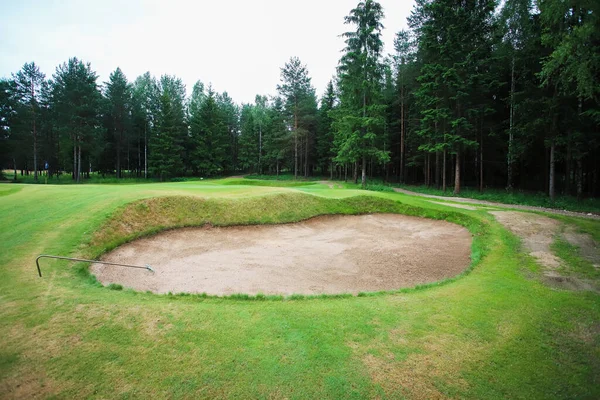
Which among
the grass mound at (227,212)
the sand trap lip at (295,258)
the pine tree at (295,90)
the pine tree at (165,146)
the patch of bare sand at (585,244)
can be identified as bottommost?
the sand trap lip at (295,258)

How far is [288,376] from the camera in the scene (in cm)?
319

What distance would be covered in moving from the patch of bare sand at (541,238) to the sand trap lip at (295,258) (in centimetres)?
176

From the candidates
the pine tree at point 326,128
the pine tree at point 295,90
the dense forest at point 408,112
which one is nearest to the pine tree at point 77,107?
the dense forest at point 408,112

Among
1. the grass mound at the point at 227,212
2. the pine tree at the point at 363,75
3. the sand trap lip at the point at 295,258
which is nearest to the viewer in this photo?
the sand trap lip at the point at 295,258

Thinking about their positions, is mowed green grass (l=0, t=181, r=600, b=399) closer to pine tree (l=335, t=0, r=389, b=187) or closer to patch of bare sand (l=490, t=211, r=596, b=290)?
patch of bare sand (l=490, t=211, r=596, b=290)

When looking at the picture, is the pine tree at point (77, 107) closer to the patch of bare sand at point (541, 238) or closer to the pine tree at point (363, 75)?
the pine tree at point (363, 75)

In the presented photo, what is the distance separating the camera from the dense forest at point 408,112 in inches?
737

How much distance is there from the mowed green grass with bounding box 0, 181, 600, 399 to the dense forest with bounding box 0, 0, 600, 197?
1035 centimetres

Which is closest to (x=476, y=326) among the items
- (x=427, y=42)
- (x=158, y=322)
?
(x=158, y=322)

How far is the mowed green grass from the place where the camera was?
3.08 m

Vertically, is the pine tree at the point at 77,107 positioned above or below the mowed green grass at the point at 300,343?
above

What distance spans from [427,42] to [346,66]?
758 centimetres

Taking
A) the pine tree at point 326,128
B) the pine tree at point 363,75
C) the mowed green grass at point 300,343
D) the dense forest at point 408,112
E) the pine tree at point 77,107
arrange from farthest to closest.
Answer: the pine tree at point 326,128, the pine tree at point 77,107, the pine tree at point 363,75, the dense forest at point 408,112, the mowed green grass at point 300,343

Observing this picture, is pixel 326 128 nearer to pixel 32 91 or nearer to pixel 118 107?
pixel 118 107
